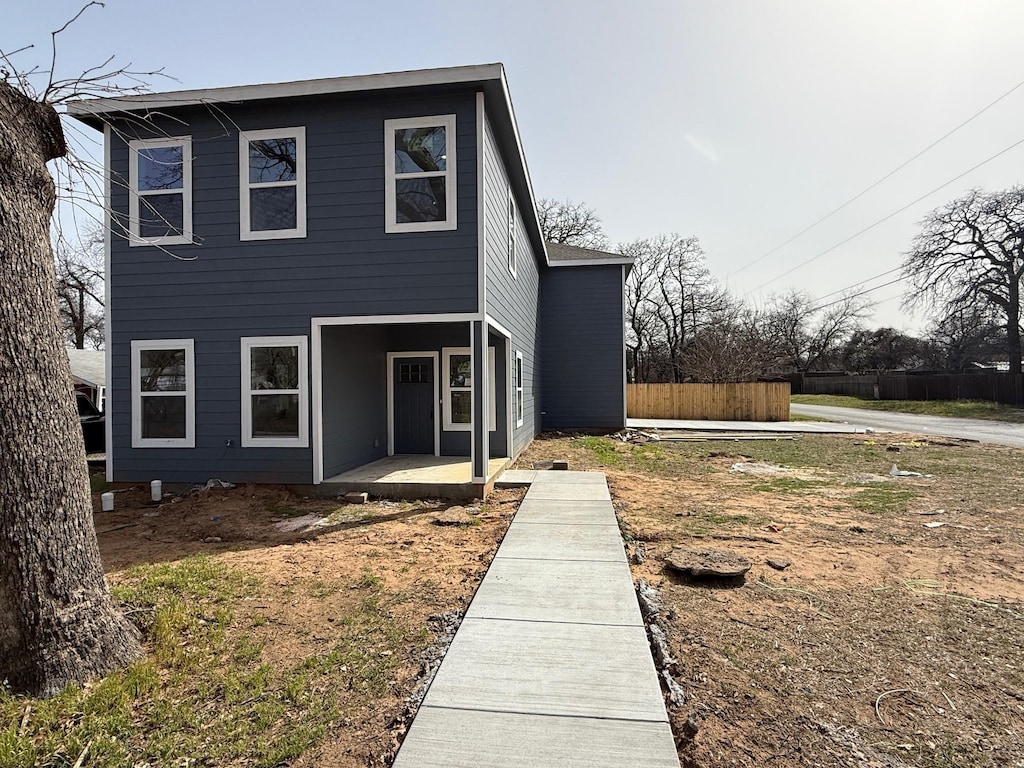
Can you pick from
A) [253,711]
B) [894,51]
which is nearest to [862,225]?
[894,51]

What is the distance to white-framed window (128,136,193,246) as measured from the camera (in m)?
7.63

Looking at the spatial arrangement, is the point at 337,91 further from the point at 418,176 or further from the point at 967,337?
the point at 967,337

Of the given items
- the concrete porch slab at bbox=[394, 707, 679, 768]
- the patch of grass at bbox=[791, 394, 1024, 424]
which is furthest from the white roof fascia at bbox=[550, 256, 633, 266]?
the patch of grass at bbox=[791, 394, 1024, 424]

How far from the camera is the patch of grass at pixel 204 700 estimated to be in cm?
222

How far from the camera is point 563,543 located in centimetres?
504

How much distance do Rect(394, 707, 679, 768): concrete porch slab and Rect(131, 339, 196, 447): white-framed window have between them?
7090 millimetres

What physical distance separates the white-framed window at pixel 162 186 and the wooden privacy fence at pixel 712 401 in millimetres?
18154

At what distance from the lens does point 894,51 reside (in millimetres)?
11945

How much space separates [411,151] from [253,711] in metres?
6.81

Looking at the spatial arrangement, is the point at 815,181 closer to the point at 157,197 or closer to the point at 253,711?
the point at 157,197

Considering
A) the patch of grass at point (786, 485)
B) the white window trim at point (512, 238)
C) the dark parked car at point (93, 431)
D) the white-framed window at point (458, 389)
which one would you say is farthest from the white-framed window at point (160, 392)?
the patch of grass at point (786, 485)

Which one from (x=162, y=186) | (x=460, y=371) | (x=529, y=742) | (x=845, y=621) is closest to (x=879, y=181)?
(x=460, y=371)

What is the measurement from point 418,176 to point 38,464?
5743 mm

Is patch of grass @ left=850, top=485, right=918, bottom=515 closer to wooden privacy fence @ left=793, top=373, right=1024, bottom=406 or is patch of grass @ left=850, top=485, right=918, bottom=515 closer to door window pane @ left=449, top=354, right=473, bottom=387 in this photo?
door window pane @ left=449, top=354, right=473, bottom=387
